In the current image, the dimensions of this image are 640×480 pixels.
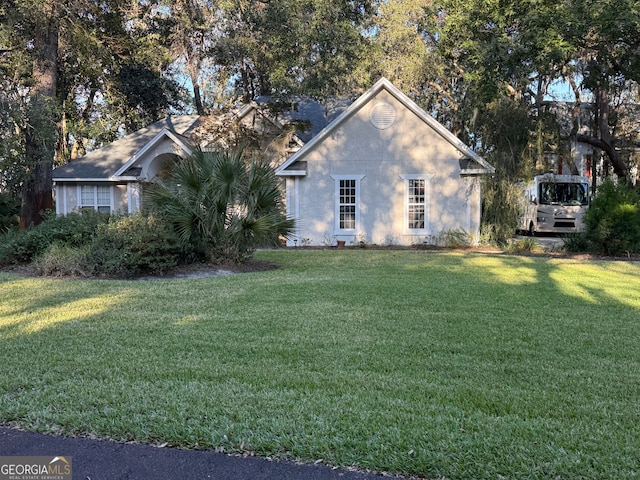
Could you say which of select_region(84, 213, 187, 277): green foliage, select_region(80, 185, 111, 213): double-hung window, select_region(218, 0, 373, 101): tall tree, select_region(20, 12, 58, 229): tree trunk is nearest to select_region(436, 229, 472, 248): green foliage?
select_region(218, 0, 373, 101): tall tree

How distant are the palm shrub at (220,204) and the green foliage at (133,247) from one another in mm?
539

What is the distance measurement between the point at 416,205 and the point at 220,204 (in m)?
9.08

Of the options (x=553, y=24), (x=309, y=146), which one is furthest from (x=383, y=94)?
(x=553, y=24)

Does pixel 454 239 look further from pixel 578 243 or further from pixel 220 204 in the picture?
pixel 220 204

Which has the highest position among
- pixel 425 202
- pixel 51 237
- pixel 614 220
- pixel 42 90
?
pixel 42 90

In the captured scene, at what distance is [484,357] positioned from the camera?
5324mm

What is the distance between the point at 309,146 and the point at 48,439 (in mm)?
15785

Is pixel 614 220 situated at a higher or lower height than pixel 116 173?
lower

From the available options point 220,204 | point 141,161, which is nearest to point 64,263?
point 220,204

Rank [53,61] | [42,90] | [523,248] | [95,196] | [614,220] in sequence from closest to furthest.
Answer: [614,220]
[523,248]
[42,90]
[53,61]
[95,196]

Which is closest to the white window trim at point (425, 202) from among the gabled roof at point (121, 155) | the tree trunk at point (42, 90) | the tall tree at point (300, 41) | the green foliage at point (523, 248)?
the green foliage at point (523, 248)

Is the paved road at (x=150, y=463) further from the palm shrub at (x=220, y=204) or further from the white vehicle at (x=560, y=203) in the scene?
the white vehicle at (x=560, y=203)

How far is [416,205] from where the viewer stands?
62.4ft

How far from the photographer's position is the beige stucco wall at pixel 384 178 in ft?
61.2
